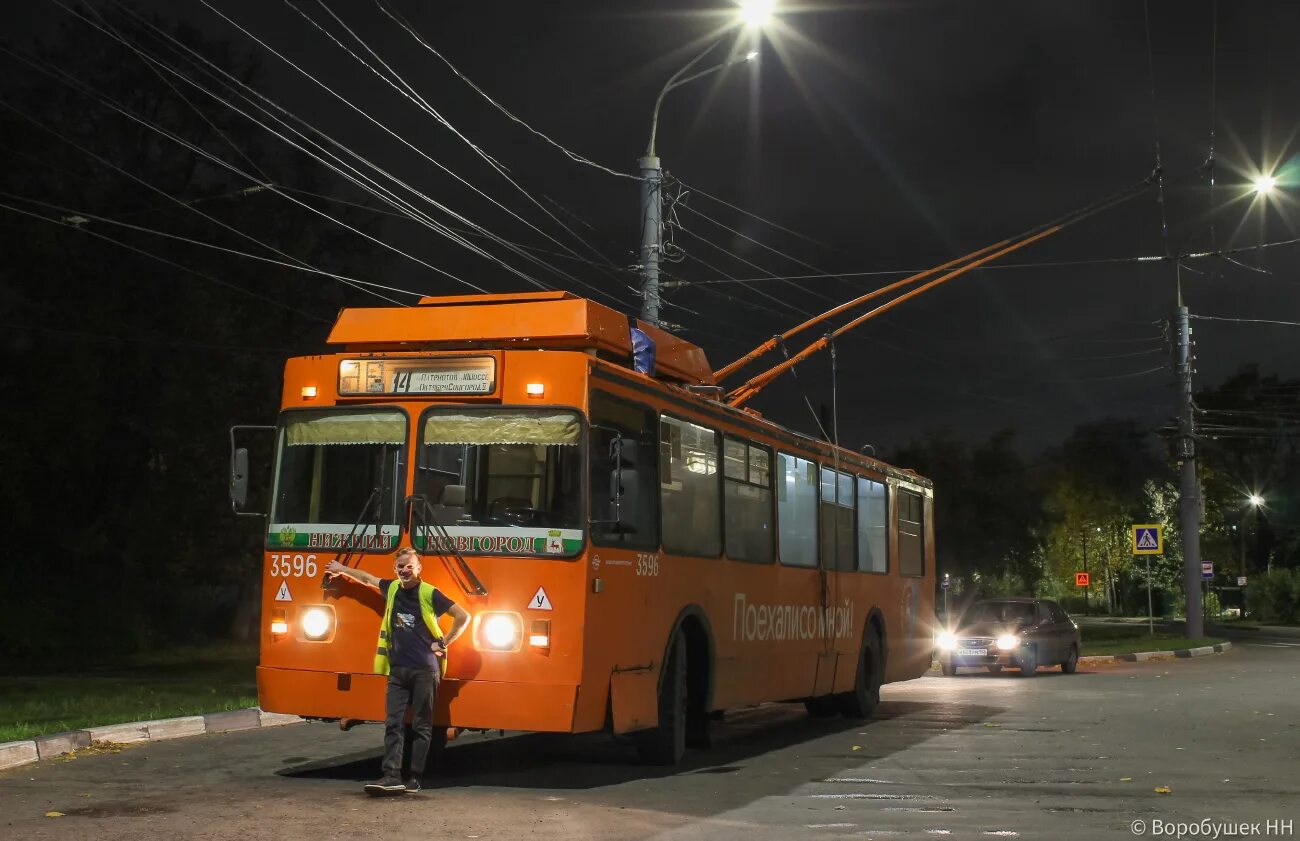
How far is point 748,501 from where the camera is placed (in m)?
15.2

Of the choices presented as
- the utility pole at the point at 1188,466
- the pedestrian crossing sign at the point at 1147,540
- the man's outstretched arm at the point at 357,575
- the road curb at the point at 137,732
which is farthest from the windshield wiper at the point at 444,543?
the utility pole at the point at 1188,466

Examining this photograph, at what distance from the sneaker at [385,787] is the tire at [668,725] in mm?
2744

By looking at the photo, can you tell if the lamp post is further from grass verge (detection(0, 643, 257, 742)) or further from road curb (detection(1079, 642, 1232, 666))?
road curb (detection(1079, 642, 1232, 666))

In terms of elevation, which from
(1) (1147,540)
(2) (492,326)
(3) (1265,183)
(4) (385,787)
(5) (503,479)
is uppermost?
(3) (1265,183)

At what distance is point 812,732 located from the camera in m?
17.4

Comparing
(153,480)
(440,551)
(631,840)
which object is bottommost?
(631,840)

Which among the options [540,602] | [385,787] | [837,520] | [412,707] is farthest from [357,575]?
[837,520]

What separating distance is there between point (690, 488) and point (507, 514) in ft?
8.02

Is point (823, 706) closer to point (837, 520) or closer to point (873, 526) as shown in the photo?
point (873, 526)

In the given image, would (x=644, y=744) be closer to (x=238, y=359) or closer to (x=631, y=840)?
(x=631, y=840)

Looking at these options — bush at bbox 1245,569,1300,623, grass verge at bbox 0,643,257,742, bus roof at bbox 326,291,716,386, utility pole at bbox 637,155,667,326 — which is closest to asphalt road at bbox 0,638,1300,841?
grass verge at bbox 0,643,257,742

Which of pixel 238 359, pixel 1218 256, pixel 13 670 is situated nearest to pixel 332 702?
pixel 13 670

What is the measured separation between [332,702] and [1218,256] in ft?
97.8

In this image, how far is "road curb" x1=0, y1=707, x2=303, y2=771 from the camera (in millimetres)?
13305
